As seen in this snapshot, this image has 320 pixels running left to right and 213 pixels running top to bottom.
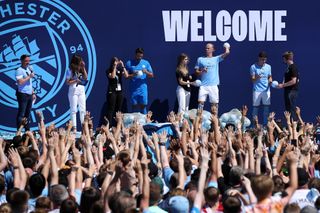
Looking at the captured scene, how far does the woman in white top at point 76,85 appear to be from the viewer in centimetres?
1605

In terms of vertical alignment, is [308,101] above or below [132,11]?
below

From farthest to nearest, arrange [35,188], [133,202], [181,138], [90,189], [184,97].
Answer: [184,97]
[181,138]
[35,188]
[90,189]
[133,202]

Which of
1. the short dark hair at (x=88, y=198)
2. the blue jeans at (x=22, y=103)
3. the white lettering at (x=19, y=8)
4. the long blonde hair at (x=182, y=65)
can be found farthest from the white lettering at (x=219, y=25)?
the short dark hair at (x=88, y=198)

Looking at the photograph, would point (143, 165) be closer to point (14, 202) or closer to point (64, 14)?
point (14, 202)

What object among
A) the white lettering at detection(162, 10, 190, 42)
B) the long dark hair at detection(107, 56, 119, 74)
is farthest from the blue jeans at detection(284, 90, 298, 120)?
the long dark hair at detection(107, 56, 119, 74)

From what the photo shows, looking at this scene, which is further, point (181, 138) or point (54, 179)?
point (181, 138)

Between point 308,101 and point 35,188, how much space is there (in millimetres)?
10522

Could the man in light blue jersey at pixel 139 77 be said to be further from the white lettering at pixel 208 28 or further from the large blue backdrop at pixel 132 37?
the white lettering at pixel 208 28

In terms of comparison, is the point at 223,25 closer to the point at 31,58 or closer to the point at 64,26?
the point at 64,26

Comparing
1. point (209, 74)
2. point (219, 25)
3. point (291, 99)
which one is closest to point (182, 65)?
point (209, 74)

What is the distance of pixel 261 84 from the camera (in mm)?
16953

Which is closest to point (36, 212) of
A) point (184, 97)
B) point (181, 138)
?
point (181, 138)

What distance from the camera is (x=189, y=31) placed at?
17203 millimetres

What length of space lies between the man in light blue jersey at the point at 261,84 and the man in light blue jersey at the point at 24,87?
14.0ft
